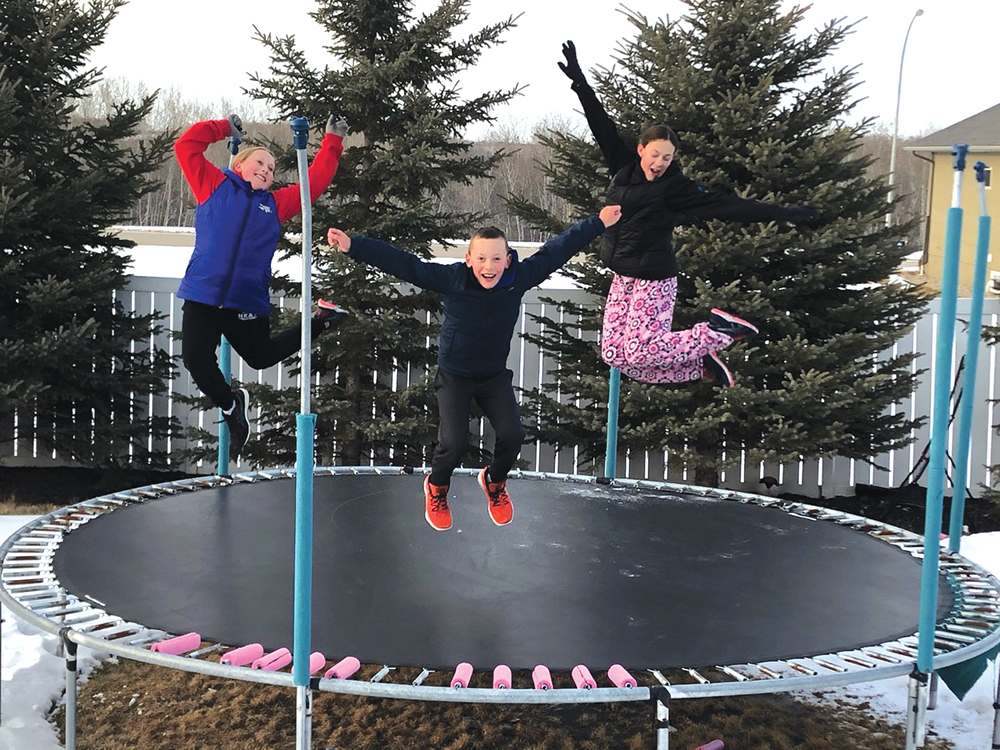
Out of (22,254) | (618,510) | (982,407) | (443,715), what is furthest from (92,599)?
(982,407)

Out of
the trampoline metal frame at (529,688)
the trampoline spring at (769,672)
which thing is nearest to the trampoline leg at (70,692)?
the trampoline metal frame at (529,688)

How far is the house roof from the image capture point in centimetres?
1378

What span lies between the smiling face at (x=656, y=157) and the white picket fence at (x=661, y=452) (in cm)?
264

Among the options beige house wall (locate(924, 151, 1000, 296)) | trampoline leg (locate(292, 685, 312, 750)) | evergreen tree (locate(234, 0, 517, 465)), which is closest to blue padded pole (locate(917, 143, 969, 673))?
trampoline leg (locate(292, 685, 312, 750))

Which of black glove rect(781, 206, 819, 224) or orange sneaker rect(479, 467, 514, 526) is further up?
black glove rect(781, 206, 819, 224)

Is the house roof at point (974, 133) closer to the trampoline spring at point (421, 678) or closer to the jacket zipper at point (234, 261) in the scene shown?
the jacket zipper at point (234, 261)

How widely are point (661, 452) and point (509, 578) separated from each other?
3037mm

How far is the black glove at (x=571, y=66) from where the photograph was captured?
3113mm

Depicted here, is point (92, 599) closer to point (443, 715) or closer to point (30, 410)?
point (443, 715)

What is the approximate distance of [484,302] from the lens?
2891 mm

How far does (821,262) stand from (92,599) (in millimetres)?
3927

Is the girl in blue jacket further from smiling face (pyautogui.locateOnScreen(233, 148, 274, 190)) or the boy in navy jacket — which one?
the boy in navy jacket

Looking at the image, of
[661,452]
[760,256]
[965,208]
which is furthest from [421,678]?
[965,208]

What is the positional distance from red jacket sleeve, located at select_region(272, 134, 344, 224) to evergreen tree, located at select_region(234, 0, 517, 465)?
1.80m
